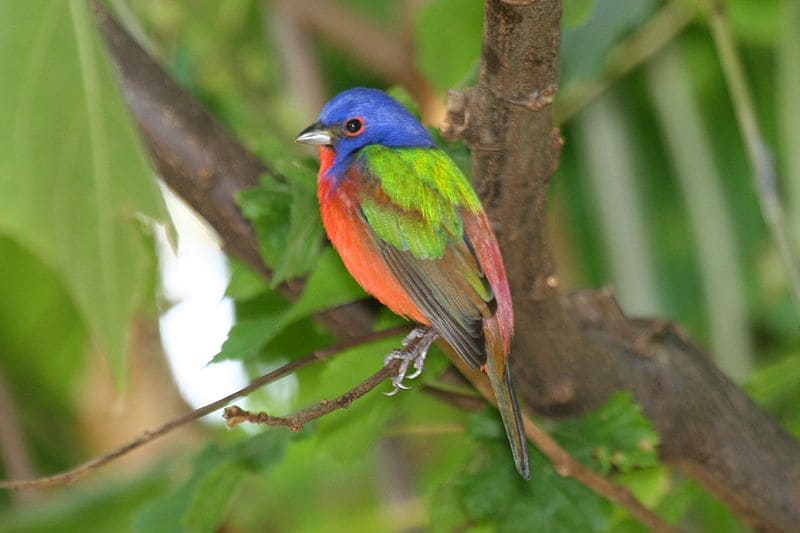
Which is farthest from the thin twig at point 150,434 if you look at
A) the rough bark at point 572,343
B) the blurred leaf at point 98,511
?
the blurred leaf at point 98,511

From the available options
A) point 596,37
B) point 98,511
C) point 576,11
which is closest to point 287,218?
point 576,11

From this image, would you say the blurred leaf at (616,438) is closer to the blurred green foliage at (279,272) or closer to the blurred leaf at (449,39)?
the blurred green foliage at (279,272)

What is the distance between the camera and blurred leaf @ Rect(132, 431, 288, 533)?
2541 mm

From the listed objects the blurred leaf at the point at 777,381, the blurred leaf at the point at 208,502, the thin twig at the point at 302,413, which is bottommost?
the blurred leaf at the point at 777,381

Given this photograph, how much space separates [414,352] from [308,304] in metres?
0.28

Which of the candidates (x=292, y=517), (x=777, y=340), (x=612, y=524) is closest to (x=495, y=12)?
(x=612, y=524)

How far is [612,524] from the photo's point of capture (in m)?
2.79

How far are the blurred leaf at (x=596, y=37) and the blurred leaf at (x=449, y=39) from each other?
321mm

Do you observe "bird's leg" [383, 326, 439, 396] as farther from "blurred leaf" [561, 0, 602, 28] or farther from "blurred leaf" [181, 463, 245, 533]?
"blurred leaf" [561, 0, 602, 28]

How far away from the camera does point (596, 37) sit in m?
3.04

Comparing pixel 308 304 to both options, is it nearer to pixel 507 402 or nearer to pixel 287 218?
pixel 287 218

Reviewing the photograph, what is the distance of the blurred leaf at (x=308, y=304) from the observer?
246 cm

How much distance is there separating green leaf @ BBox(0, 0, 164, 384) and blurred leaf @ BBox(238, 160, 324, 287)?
0.78ft

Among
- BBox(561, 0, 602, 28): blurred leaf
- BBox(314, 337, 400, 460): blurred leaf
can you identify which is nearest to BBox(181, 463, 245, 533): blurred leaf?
BBox(314, 337, 400, 460): blurred leaf
